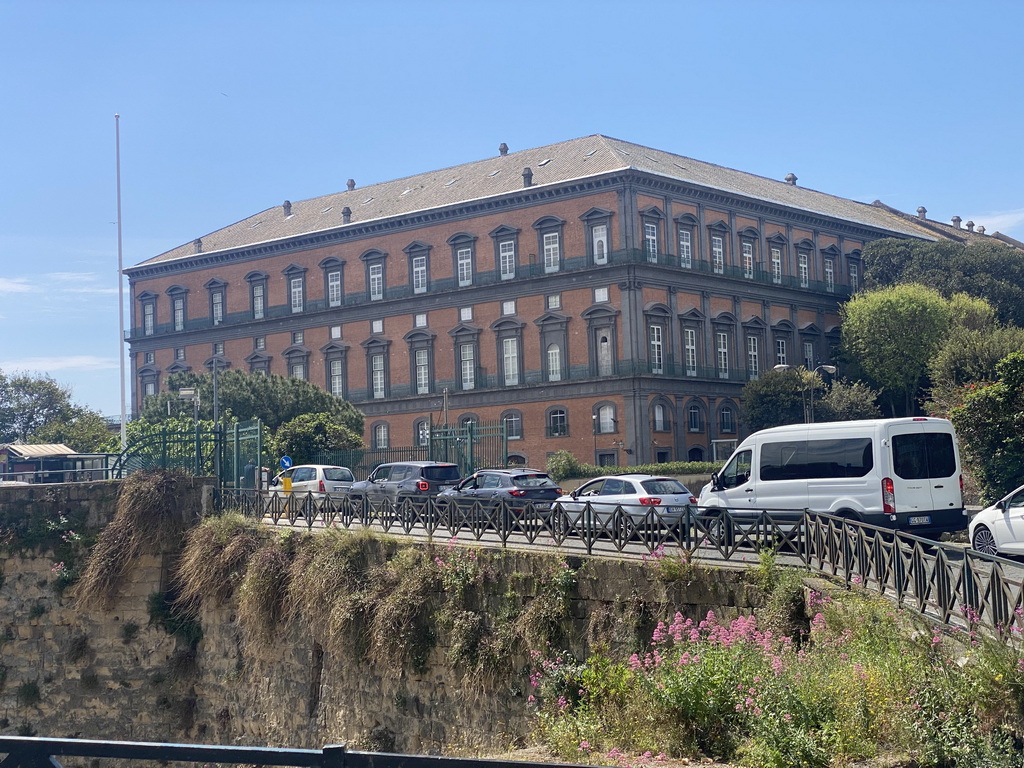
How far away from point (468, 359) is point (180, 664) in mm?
39737

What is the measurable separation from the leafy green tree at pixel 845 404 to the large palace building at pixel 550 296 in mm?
5166

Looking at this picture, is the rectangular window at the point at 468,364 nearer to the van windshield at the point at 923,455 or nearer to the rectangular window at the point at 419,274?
the rectangular window at the point at 419,274

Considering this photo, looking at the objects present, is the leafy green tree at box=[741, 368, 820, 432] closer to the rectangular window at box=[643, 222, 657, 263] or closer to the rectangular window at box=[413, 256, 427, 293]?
the rectangular window at box=[643, 222, 657, 263]

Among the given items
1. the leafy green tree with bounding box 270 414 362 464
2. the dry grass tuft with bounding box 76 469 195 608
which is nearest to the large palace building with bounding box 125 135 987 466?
the leafy green tree with bounding box 270 414 362 464

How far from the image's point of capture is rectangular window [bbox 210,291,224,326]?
7012cm

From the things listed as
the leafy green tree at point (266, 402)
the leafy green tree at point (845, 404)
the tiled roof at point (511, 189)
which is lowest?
the leafy green tree at point (845, 404)

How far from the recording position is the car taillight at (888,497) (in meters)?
18.4

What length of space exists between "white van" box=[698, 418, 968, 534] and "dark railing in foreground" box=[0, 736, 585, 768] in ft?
48.3

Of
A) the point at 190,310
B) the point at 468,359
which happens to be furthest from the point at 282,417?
the point at 190,310

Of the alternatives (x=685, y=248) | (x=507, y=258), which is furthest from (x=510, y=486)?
(x=685, y=248)

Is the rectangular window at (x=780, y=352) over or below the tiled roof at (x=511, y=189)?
below

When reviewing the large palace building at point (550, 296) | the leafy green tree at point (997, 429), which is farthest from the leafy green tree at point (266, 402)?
the leafy green tree at point (997, 429)

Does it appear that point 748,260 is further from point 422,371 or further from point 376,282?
point 376,282

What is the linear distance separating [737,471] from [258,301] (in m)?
52.5
